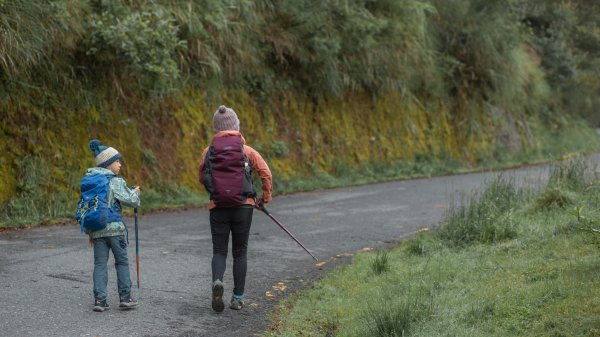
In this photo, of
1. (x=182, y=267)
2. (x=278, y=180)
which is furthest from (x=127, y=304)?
(x=278, y=180)

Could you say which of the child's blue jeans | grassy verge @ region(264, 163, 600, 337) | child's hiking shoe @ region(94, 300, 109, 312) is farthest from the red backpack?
child's hiking shoe @ region(94, 300, 109, 312)

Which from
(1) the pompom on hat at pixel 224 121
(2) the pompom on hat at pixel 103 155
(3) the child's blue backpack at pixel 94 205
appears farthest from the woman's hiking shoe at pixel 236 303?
(2) the pompom on hat at pixel 103 155

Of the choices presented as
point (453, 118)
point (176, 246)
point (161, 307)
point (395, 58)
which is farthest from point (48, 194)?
point (453, 118)

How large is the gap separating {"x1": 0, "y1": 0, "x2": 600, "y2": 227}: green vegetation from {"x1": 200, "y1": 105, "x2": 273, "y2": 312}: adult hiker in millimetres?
5250

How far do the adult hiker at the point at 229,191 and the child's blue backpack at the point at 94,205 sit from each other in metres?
0.91

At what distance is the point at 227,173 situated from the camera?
23.5ft

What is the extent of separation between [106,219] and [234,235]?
47.4 inches

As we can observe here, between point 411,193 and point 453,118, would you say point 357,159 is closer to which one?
point 411,193

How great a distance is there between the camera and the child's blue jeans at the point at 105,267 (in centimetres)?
691

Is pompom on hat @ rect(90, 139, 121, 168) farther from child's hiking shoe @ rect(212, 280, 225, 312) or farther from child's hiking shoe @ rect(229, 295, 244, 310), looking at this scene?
child's hiking shoe @ rect(229, 295, 244, 310)

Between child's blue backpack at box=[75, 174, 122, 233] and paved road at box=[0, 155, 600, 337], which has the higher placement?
child's blue backpack at box=[75, 174, 122, 233]

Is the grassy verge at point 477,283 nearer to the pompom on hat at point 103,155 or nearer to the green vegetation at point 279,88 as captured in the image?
the pompom on hat at point 103,155

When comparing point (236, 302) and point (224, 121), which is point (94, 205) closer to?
point (224, 121)

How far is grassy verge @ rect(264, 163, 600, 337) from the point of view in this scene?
20.2 ft
